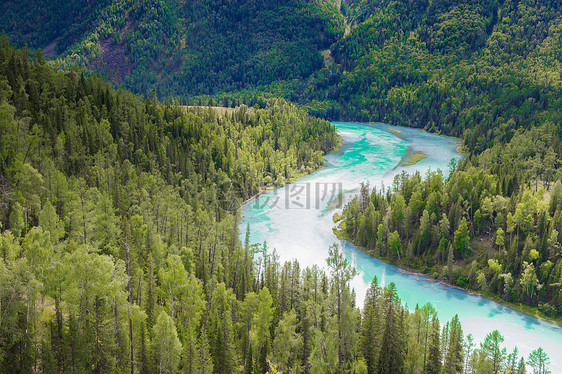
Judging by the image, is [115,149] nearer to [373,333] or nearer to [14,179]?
[14,179]

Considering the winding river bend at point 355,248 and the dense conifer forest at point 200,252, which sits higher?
the dense conifer forest at point 200,252

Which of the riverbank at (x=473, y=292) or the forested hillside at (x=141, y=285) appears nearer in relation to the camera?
the forested hillside at (x=141, y=285)

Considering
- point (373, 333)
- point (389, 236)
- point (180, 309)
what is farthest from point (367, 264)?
point (180, 309)

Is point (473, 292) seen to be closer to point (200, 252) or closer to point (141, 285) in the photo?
point (200, 252)

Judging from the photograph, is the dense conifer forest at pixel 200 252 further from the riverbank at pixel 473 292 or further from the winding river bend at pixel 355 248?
the winding river bend at pixel 355 248

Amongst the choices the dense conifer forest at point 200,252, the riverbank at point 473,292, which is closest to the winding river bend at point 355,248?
the riverbank at point 473,292

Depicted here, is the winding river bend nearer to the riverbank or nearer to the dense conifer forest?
the riverbank

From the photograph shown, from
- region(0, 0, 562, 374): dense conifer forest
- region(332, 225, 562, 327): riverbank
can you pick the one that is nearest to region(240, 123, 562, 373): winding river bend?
region(332, 225, 562, 327): riverbank
